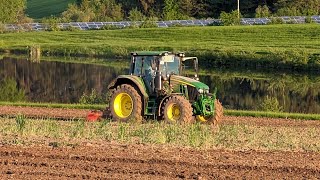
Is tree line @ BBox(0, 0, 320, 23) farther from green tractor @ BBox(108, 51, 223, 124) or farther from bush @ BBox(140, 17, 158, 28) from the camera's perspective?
green tractor @ BBox(108, 51, 223, 124)

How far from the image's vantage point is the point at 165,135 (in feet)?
55.6

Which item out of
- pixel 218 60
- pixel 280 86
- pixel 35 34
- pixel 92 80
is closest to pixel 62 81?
pixel 92 80

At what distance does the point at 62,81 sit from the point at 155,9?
213 feet

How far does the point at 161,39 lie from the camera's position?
72.8 metres

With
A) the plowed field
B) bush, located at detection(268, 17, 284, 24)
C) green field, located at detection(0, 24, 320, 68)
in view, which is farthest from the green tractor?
bush, located at detection(268, 17, 284, 24)

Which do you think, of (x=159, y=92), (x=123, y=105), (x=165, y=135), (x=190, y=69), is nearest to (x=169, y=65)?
(x=159, y=92)

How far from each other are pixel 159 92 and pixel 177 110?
0.99m

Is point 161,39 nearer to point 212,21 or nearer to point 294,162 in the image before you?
point 212,21

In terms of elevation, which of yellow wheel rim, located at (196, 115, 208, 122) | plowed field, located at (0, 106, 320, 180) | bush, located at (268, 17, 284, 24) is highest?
bush, located at (268, 17, 284, 24)

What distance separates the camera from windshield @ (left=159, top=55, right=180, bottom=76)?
21438mm

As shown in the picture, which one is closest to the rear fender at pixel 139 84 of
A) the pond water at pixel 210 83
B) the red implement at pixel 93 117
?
the red implement at pixel 93 117

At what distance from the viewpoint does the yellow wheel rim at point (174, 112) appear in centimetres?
2059

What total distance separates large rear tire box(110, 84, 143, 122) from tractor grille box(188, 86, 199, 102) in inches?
59.3

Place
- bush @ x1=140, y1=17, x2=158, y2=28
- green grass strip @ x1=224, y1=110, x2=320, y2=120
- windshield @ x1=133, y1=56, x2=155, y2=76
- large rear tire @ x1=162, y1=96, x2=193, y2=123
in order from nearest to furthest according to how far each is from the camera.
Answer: large rear tire @ x1=162, y1=96, x2=193, y2=123
windshield @ x1=133, y1=56, x2=155, y2=76
green grass strip @ x1=224, y1=110, x2=320, y2=120
bush @ x1=140, y1=17, x2=158, y2=28
